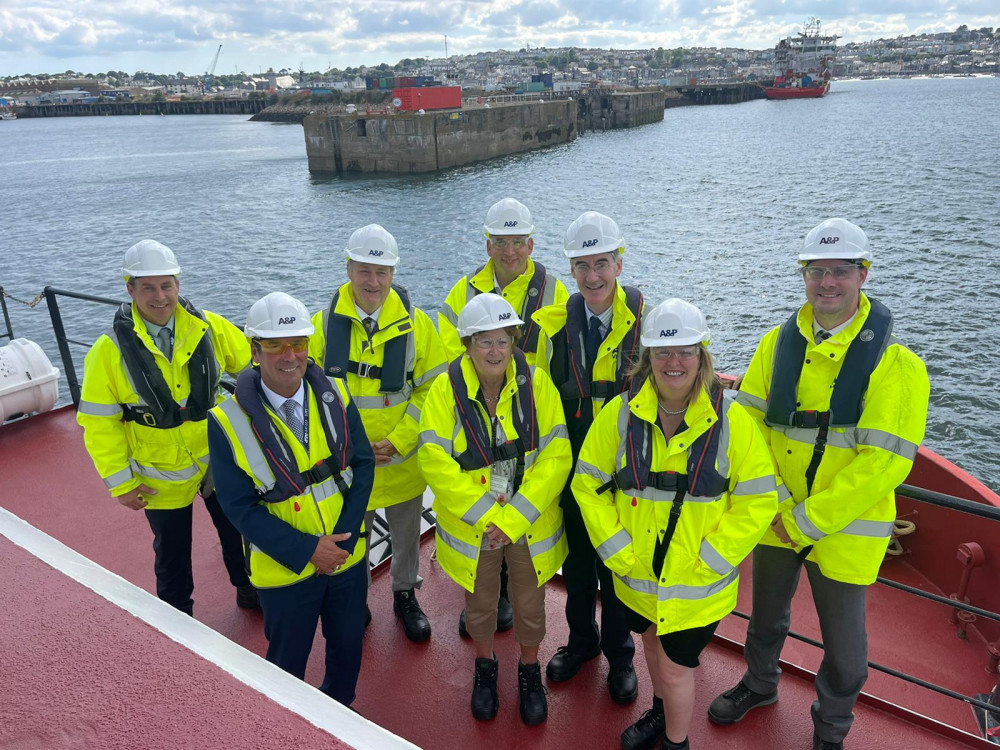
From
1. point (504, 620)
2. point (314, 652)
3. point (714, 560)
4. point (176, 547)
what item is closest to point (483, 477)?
point (714, 560)

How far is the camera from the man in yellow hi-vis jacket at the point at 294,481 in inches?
124

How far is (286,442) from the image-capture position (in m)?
3.20

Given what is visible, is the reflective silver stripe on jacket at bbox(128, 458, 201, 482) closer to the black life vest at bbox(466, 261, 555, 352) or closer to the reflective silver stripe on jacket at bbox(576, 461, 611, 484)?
the black life vest at bbox(466, 261, 555, 352)

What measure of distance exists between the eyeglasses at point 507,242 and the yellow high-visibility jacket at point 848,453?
1642mm

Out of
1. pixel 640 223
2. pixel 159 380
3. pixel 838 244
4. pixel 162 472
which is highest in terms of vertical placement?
pixel 838 244

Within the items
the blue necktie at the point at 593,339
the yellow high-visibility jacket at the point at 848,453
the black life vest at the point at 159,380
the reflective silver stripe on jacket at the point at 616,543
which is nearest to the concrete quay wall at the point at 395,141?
the black life vest at the point at 159,380

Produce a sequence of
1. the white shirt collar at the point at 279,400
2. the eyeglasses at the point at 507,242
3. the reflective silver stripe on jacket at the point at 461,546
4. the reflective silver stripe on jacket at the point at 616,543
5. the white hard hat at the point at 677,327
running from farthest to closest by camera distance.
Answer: the eyeglasses at the point at 507,242 < the reflective silver stripe on jacket at the point at 461,546 < the white shirt collar at the point at 279,400 < the reflective silver stripe on jacket at the point at 616,543 < the white hard hat at the point at 677,327

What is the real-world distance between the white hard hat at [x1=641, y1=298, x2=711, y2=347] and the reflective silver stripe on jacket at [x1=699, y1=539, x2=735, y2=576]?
868 mm

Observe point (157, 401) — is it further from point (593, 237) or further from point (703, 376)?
point (703, 376)

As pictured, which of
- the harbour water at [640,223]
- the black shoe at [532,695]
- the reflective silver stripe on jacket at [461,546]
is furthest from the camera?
the harbour water at [640,223]

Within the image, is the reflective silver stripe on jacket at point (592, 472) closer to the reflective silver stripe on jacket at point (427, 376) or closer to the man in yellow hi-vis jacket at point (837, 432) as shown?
the man in yellow hi-vis jacket at point (837, 432)

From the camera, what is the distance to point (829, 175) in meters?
42.1

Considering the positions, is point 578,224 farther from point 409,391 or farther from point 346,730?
point 346,730

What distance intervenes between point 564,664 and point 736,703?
0.90 meters
